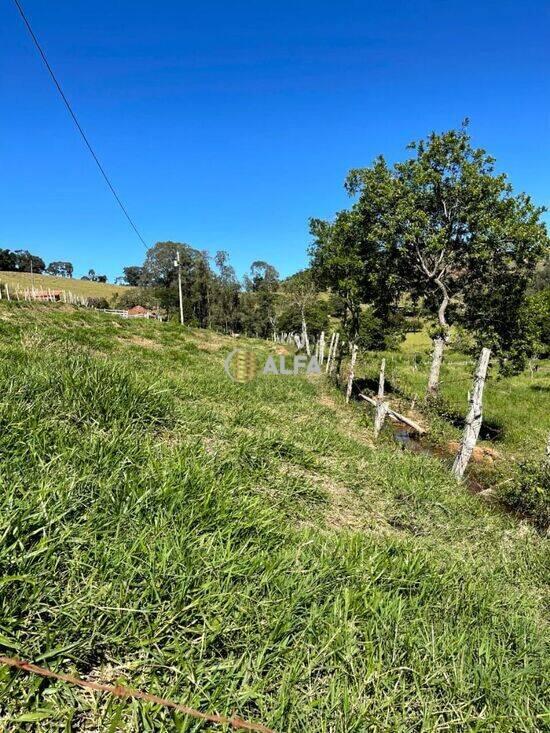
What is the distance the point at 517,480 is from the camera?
709 centimetres

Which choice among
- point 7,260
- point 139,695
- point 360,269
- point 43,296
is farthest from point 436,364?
point 7,260

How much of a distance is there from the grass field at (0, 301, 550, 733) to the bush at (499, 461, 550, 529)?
166cm

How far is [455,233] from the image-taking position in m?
16.5

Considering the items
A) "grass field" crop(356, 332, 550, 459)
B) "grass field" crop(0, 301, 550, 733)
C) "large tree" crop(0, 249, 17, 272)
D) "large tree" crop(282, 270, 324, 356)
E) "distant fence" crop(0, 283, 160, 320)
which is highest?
"large tree" crop(0, 249, 17, 272)

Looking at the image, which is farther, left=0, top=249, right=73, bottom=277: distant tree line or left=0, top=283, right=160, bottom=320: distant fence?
left=0, top=249, right=73, bottom=277: distant tree line

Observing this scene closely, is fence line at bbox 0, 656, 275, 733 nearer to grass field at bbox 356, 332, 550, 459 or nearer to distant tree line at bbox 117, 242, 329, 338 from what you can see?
grass field at bbox 356, 332, 550, 459

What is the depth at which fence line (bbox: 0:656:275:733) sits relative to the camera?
174 centimetres

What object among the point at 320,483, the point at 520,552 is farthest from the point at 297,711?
the point at 520,552

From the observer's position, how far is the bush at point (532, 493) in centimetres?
636

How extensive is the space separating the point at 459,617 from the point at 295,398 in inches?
314

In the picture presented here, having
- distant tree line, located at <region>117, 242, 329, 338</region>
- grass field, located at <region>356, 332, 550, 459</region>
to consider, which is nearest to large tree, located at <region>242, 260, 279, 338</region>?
distant tree line, located at <region>117, 242, 329, 338</region>

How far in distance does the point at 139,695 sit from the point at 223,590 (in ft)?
2.37

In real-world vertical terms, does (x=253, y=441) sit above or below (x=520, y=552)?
above

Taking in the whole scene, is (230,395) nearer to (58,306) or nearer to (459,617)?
(459,617)
